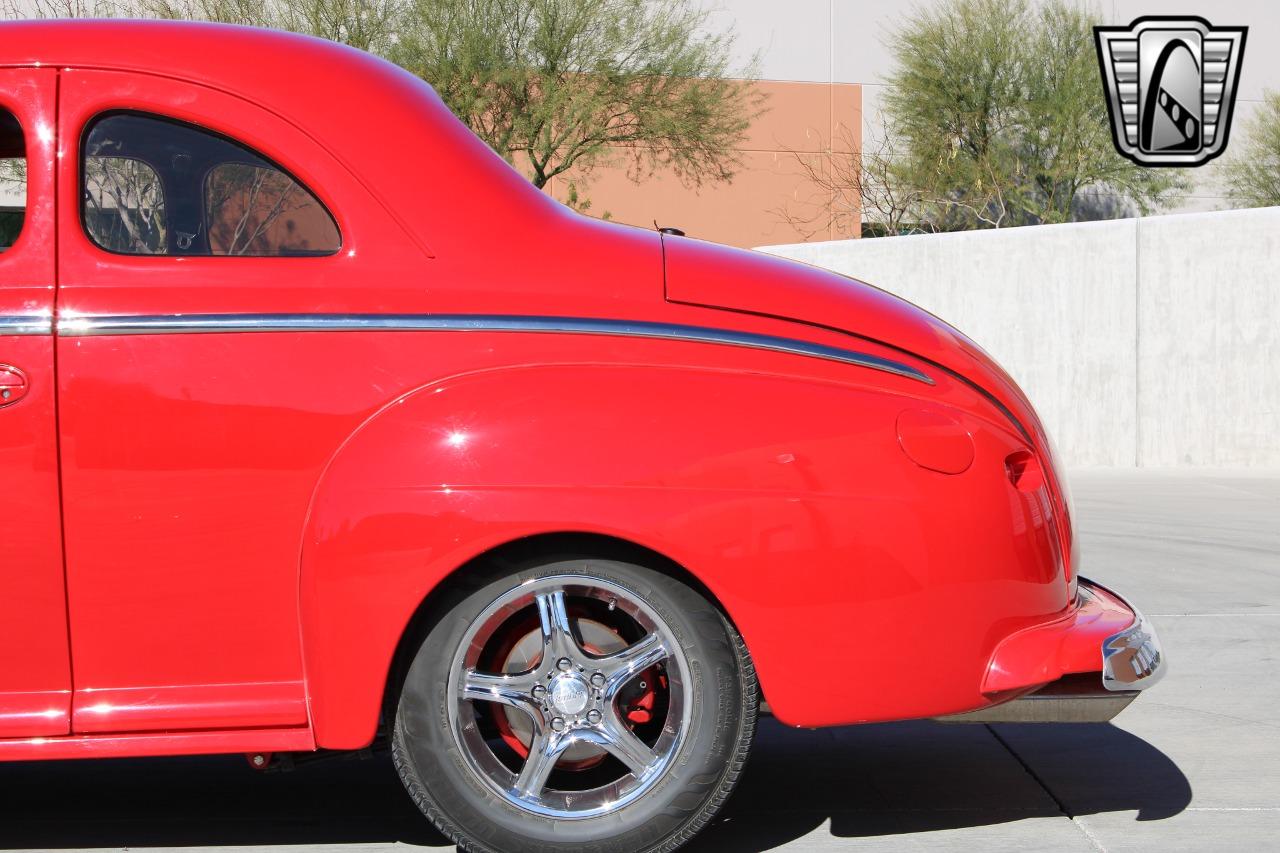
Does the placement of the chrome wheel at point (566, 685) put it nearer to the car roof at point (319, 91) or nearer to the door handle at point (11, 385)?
the car roof at point (319, 91)

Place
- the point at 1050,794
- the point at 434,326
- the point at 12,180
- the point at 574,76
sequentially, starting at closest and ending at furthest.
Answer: the point at 434,326, the point at 12,180, the point at 1050,794, the point at 574,76

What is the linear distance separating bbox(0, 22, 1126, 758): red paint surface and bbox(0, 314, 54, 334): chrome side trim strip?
26mm

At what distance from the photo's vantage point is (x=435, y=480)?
301 cm

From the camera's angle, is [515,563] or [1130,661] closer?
[515,563]

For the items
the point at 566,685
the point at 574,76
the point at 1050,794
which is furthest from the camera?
the point at 574,76

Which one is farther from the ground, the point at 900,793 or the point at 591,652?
the point at 591,652

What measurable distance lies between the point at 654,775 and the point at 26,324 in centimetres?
164

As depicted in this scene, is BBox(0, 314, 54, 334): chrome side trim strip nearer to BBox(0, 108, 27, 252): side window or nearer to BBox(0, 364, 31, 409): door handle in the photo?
BBox(0, 364, 31, 409): door handle

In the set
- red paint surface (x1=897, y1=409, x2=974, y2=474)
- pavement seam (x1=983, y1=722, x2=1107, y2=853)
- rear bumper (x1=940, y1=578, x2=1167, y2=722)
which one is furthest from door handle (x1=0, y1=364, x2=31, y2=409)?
pavement seam (x1=983, y1=722, x2=1107, y2=853)

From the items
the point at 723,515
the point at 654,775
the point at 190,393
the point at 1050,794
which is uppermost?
the point at 190,393

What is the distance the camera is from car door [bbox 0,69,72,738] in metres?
3.01

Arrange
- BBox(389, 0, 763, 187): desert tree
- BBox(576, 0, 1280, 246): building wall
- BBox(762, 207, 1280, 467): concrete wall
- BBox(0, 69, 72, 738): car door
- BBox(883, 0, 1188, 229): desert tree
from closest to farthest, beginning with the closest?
1. BBox(0, 69, 72, 738): car door
2. BBox(762, 207, 1280, 467): concrete wall
3. BBox(389, 0, 763, 187): desert tree
4. BBox(883, 0, 1188, 229): desert tree
5. BBox(576, 0, 1280, 246): building wall

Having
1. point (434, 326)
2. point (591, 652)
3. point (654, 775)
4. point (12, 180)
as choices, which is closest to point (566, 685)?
point (591, 652)

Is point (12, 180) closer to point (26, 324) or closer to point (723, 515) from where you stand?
point (26, 324)
